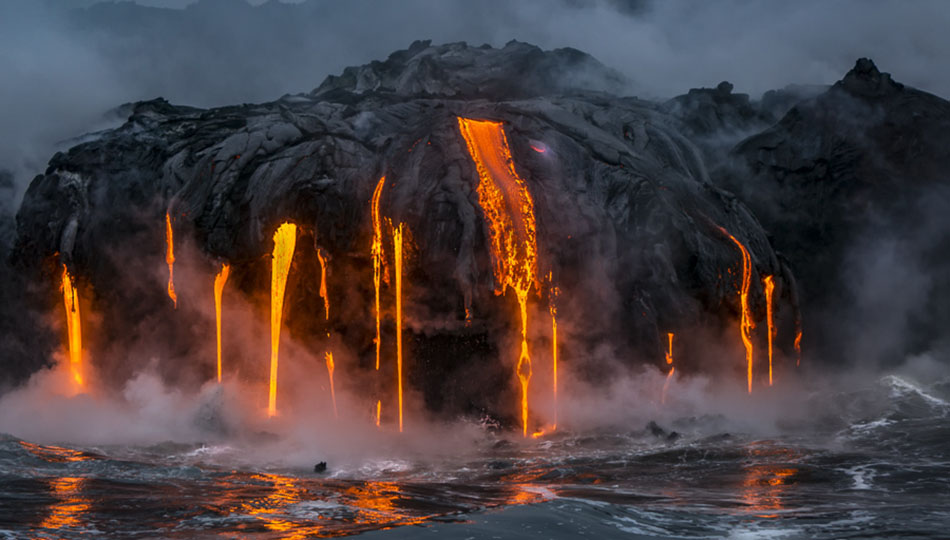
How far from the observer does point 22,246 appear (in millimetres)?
28922

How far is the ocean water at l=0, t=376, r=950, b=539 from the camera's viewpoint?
13.0 metres

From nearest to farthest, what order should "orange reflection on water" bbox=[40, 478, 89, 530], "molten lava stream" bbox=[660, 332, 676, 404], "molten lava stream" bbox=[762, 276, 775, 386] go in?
"orange reflection on water" bbox=[40, 478, 89, 530], "molten lava stream" bbox=[660, 332, 676, 404], "molten lava stream" bbox=[762, 276, 775, 386]

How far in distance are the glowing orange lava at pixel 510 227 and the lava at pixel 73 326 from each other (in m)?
12.4

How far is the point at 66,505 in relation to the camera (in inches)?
599

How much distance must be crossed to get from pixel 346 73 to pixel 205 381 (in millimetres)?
18241

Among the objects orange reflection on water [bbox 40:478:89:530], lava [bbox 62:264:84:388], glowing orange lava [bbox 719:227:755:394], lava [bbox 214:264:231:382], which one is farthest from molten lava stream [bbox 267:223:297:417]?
glowing orange lava [bbox 719:227:755:394]

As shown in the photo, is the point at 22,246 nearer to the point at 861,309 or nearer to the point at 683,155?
the point at 683,155

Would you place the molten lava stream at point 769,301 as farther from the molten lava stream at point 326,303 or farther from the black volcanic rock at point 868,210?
the molten lava stream at point 326,303

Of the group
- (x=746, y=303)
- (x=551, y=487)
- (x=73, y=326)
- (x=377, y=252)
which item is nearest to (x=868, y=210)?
(x=746, y=303)

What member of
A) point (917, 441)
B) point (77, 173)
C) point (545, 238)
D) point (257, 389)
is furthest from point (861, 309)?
→ point (77, 173)

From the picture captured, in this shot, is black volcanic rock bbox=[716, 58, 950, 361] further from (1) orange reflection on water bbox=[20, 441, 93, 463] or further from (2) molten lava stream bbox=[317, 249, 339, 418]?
(1) orange reflection on water bbox=[20, 441, 93, 463]

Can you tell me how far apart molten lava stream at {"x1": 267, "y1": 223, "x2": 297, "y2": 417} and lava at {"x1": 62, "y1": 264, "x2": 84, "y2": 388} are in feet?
19.7

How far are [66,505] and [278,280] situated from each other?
12.9 metres

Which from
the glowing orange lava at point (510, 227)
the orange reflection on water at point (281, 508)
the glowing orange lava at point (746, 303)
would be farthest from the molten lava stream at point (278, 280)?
the glowing orange lava at point (746, 303)
